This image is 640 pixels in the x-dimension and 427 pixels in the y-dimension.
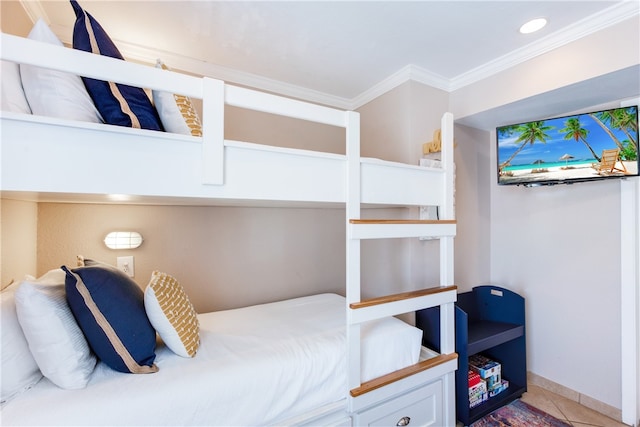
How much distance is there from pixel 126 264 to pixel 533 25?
2874 mm

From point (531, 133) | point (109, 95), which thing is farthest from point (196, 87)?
point (531, 133)

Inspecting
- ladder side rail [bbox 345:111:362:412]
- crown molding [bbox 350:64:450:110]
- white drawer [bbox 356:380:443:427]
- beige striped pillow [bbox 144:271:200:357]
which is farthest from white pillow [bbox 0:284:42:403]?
crown molding [bbox 350:64:450:110]

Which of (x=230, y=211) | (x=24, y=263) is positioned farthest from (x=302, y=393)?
(x=24, y=263)

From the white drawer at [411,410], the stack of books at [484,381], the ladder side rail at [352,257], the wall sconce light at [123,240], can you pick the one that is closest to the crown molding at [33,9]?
the wall sconce light at [123,240]

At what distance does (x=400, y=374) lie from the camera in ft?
4.57

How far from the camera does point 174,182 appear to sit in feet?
3.12

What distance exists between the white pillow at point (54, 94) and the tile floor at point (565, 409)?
3.12 m

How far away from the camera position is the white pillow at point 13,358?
2.77ft

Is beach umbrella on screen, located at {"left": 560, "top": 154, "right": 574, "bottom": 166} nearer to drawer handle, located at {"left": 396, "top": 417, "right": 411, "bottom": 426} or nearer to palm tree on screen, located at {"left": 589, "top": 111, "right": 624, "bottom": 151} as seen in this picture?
palm tree on screen, located at {"left": 589, "top": 111, "right": 624, "bottom": 151}

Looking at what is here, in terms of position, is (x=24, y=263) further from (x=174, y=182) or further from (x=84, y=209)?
(x=174, y=182)

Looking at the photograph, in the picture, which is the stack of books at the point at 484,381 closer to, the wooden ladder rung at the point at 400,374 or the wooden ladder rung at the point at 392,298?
the wooden ladder rung at the point at 400,374

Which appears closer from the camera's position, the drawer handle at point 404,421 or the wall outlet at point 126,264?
the drawer handle at point 404,421

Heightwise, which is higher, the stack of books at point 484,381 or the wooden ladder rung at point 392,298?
the wooden ladder rung at point 392,298

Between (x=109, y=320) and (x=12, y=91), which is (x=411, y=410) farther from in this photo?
(x=12, y=91)
